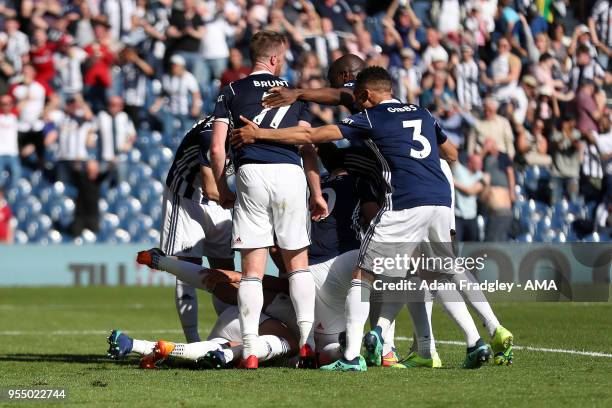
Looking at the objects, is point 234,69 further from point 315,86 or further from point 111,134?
point 111,134

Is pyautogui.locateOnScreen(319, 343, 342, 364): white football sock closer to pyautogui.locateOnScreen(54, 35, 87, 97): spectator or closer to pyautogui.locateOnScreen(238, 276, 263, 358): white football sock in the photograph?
pyautogui.locateOnScreen(238, 276, 263, 358): white football sock

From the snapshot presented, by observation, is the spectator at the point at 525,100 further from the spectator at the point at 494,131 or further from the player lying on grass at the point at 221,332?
the player lying on grass at the point at 221,332

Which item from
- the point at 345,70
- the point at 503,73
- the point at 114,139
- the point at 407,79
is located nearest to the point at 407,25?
the point at 407,79

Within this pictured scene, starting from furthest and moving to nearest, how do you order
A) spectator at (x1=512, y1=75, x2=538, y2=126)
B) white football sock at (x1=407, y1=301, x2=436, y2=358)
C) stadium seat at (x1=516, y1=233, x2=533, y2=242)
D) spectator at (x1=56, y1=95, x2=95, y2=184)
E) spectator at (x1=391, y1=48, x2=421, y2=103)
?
spectator at (x1=512, y1=75, x2=538, y2=126)
spectator at (x1=391, y1=48, x2=421, y2=103)
spectator at (x1=56, y1=95, x2=95, y2=184)
stadium seat at (x1=516, y1=233, x2=533, y2=242)
white football sock at (x1=407, y1=301, x2=436, y2=358)

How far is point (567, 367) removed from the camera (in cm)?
754

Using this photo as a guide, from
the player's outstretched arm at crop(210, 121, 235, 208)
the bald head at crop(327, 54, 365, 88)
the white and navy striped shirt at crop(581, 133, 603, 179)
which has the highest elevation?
the bald head at crop(327, 54, 365, 88)

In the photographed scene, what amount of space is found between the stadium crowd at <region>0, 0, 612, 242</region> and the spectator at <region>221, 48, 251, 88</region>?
0.17 feet

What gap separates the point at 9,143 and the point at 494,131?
8.05 metres

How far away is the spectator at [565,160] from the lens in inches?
752

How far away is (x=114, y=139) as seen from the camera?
63.3 feet

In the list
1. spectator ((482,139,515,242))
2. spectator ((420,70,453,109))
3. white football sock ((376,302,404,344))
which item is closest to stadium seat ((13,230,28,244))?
spectator ((420,70,453,109))

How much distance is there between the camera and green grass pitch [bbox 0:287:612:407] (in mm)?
6012

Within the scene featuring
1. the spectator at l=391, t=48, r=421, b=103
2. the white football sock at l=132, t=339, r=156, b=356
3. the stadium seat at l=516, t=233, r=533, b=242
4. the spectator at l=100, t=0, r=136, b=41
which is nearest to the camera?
the white football sock at l=132, t=339, r=156, b=356

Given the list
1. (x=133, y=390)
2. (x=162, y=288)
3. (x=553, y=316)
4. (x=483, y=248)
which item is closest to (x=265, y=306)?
(x=133, y=390)
